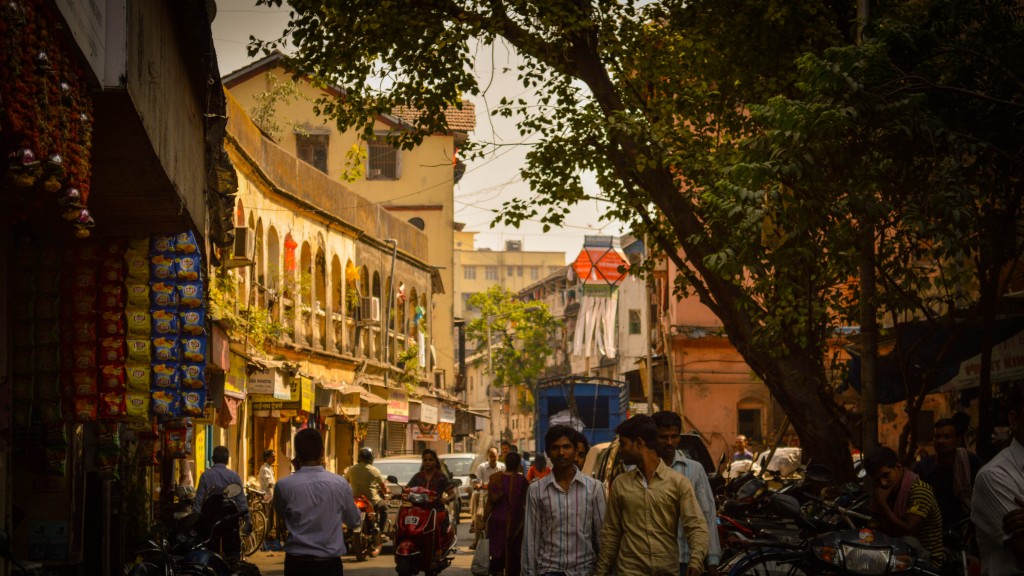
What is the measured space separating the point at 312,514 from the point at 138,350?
3.43 m

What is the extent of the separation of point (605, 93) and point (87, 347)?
7.46 metres

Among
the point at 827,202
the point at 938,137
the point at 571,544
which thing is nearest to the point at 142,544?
the point at 571,544

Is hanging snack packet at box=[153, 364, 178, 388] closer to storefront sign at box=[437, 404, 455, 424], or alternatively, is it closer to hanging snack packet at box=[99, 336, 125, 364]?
hanging snack packet at box=[99, 336, 125, 364]

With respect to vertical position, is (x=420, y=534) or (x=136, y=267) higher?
(x=136, y=267)

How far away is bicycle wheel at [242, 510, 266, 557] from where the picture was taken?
20.3 metres

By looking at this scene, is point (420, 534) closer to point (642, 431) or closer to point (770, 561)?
point (770, 561)

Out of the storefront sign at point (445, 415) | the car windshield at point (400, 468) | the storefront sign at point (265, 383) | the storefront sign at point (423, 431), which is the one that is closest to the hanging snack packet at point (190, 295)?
the storefront sign at point (265, 383)

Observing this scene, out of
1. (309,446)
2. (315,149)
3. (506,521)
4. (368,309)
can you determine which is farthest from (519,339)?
(309,446)

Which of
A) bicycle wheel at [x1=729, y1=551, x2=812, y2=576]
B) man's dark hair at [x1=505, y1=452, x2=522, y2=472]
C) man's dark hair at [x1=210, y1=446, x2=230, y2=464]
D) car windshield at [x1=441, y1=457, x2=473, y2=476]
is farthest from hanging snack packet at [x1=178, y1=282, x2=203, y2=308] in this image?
car windshield at [x1=441, y1=457, x2=473, y2=476]

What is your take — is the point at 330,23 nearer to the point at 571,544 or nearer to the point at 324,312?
the point at 571,544

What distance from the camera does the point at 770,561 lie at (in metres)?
9.55

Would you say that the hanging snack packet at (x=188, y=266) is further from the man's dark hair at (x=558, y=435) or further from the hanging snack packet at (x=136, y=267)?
the man's dark hair at (x=558, y=435)

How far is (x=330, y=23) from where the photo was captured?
50.3 feet

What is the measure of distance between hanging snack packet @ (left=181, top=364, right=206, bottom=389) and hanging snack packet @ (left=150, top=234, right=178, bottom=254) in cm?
102
